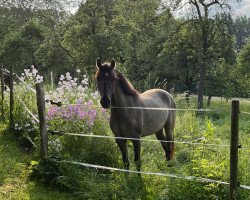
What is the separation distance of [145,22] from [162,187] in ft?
98.8

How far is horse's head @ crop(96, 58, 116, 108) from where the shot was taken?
5043mm

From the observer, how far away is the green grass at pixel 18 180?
527cm

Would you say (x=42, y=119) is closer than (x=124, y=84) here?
No

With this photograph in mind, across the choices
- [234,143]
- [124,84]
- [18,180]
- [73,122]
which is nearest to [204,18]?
[73,122]

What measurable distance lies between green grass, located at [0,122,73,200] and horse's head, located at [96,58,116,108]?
161 centimetres

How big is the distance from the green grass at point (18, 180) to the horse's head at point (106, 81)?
1610mm

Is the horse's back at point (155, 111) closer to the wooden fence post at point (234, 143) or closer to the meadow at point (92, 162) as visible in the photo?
the meadow at point (92, 162)

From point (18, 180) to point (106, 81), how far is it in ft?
7.54

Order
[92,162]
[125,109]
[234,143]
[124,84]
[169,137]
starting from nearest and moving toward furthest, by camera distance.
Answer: [234,143]
[125,109]
[124,84]
[92,162]
[169,137]

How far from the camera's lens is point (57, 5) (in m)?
41.1

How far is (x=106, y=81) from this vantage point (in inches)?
203

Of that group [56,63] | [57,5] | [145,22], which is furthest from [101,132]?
[57,5]

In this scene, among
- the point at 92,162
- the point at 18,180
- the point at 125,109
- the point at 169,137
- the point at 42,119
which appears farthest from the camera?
the point at 169,137

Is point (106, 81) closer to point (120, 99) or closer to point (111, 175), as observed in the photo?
point (120, 99)
